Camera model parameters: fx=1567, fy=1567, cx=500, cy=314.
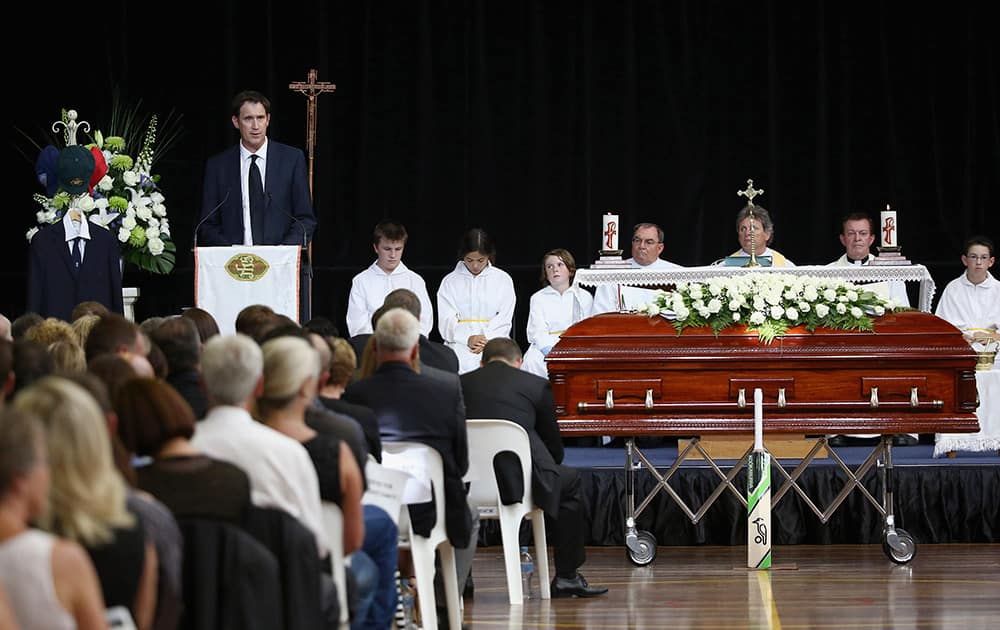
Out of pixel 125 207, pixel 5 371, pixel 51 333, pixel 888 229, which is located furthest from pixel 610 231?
pixel 5 371

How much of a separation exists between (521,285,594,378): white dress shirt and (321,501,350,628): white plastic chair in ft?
19.8

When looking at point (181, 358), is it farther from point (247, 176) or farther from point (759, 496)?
point (247, 176)

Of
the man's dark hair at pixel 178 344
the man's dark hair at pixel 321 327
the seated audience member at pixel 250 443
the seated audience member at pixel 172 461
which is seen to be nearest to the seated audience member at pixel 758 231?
the man's dark hair at pixel 321 327

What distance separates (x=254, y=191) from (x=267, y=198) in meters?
0.08

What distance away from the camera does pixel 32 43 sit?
11273 mm

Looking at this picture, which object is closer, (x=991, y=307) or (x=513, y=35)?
(x=991, y=307)

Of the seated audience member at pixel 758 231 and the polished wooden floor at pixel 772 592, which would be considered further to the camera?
the seated audience member at pixel 758 231

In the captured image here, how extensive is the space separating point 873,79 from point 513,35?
103 inches

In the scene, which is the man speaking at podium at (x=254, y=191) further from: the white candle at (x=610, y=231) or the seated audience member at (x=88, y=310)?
the seated audience member at (x=88, y=310)

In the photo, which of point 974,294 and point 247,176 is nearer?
point 247,176

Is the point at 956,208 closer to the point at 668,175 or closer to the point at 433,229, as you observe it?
the point at 668,175

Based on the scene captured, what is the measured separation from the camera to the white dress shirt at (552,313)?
10.2 meters

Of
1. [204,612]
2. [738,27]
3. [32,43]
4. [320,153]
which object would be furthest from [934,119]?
[204,612]

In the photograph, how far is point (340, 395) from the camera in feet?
17.3
